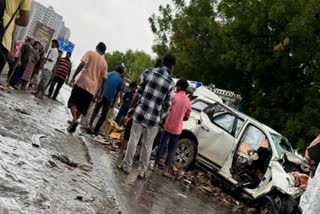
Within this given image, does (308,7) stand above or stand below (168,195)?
above

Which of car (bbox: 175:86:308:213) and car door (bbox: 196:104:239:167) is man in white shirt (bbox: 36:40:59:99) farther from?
car door (bbox: 196:104:239:167)

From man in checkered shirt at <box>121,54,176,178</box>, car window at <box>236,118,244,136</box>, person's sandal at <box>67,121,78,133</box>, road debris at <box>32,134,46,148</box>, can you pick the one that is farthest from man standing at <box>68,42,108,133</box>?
car window at <box>236,118,244,136</box>

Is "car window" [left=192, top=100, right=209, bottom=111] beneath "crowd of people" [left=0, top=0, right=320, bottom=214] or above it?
above

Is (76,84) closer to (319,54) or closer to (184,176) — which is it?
(184,176)

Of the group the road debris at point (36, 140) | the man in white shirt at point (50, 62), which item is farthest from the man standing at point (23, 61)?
the road debris at point (36, 140)

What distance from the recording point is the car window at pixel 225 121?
37.9 ft

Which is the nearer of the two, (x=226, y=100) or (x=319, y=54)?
(x=319, y=54)

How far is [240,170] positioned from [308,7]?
36.0 feet

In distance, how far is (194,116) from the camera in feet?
39.4

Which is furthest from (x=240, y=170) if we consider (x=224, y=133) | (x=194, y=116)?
(x=194, y=116)

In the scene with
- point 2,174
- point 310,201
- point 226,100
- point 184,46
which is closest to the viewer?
point 310,201

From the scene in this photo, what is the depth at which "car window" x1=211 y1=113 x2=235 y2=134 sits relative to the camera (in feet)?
37.9

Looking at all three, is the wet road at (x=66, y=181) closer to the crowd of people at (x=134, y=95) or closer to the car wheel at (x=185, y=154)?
the crowd of people at (x=134, y=95)

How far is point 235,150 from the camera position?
1101cm
